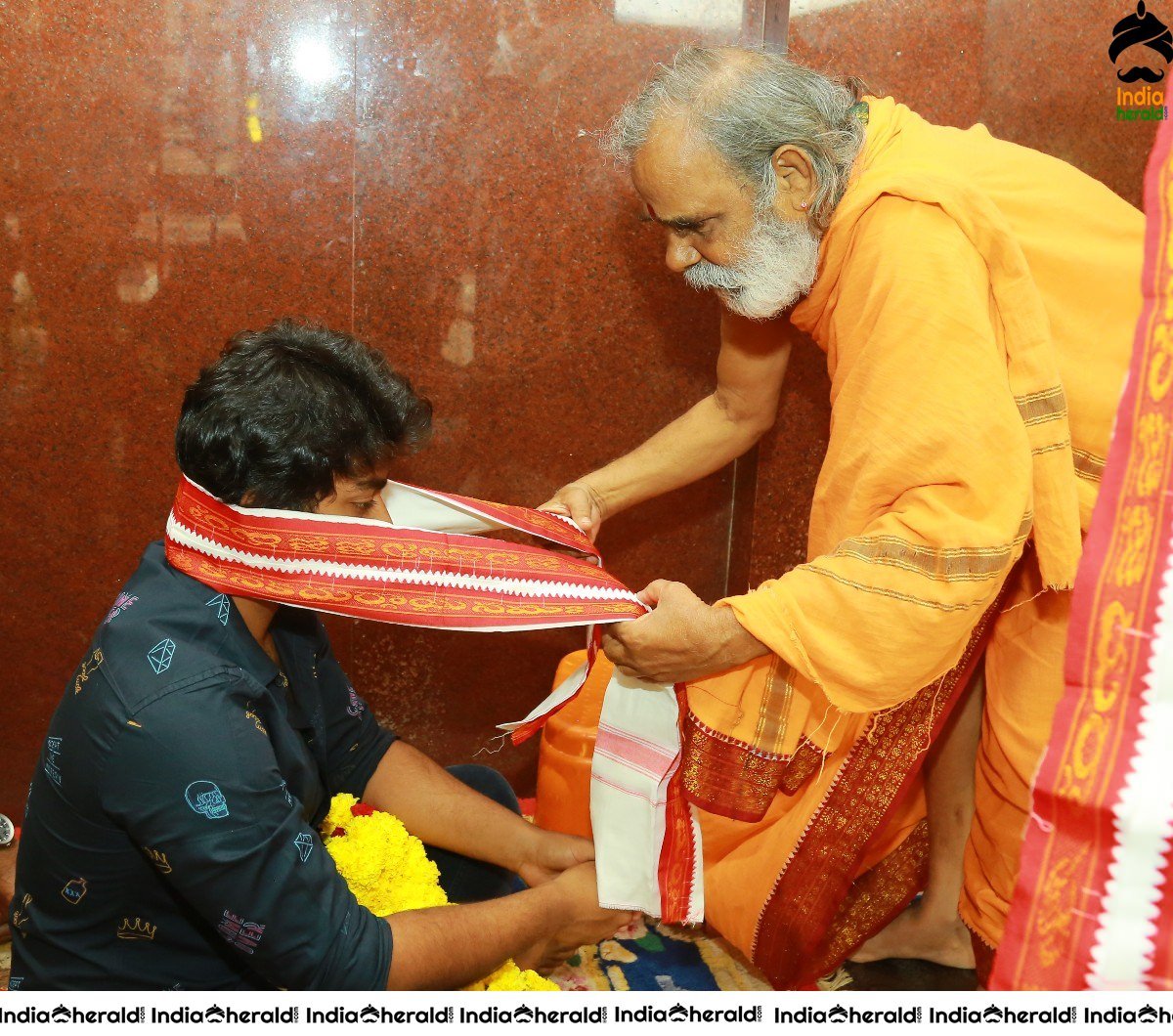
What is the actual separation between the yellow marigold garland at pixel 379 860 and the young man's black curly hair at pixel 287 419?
63 cm

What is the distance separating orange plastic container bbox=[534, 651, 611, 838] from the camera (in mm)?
2641

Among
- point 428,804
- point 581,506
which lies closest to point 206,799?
point 428,804

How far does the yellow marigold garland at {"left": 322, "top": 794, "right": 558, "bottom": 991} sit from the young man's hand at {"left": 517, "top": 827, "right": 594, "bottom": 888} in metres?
0.16

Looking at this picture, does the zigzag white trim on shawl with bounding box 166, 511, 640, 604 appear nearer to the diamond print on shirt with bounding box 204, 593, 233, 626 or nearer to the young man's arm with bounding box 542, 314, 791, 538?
the diamond print on shirt with bounding box 204, 593, 233, 626

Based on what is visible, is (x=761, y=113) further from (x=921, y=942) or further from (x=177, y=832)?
(x=921, y=942)

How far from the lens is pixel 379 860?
193 cm

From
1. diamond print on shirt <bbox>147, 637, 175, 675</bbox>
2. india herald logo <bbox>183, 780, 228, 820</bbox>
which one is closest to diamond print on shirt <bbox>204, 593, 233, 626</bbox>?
diamond print on shirt <bbox>147, 637, 175, 675</bbox>

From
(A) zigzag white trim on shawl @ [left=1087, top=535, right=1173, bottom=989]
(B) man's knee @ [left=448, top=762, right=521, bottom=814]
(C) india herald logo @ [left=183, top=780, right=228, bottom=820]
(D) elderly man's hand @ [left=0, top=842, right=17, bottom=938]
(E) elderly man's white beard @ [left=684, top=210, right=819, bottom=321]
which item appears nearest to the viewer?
(A) zigzag white trim on shawl @ [left=1087, top=535, right=1173, bottom=989]

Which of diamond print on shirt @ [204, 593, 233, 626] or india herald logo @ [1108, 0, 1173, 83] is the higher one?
india herald logo @ [1108, 0, 1173, 83]

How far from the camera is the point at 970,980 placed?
97.6 inches

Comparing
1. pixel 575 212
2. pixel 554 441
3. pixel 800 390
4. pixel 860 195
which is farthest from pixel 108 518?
pixel 860 195

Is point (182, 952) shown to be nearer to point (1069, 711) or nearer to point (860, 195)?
point (1069, 711)
